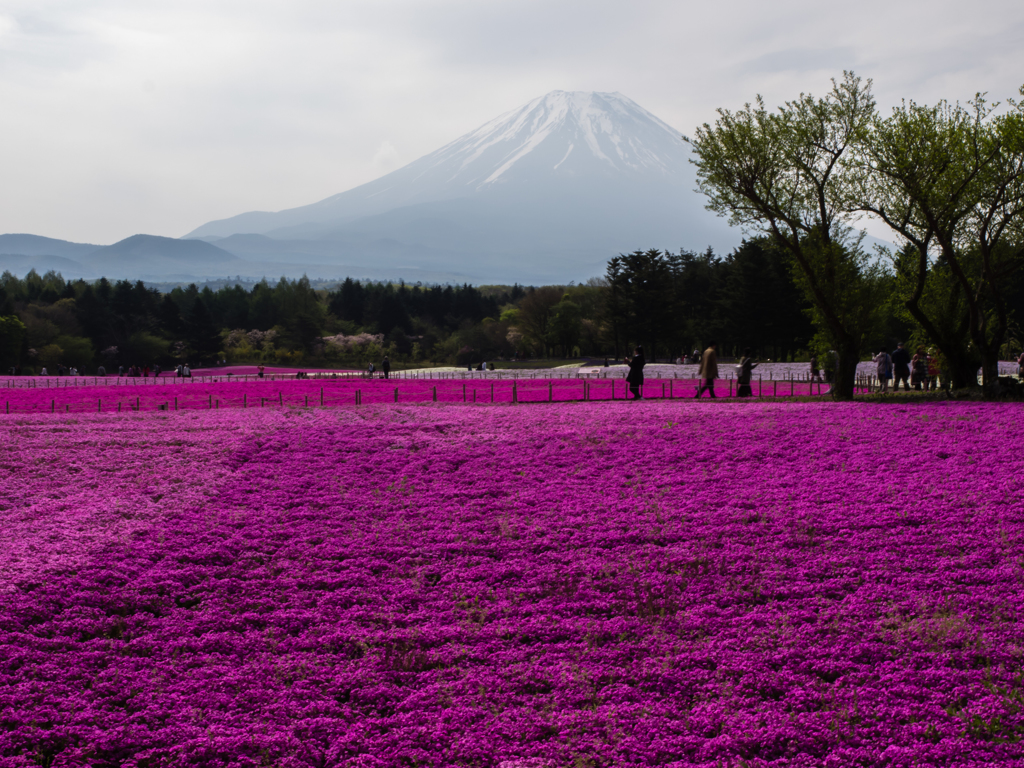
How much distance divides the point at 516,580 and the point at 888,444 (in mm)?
9609

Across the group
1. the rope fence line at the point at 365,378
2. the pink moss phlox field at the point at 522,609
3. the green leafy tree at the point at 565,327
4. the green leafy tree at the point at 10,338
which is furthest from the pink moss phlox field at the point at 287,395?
the green leafy tree at the point at 10,338

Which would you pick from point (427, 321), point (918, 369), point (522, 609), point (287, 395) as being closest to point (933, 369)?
point (918, 369)

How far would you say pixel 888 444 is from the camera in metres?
14.8

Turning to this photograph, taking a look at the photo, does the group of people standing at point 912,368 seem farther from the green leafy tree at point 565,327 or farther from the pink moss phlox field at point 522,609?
the green leafy tree at point 565,327

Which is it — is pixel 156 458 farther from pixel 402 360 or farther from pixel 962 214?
pixel 402 360

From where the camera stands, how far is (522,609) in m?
8.08

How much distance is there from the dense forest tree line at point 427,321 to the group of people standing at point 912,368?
33.0 metres

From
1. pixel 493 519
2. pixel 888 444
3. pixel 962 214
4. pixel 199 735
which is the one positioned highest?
pixel 962 214

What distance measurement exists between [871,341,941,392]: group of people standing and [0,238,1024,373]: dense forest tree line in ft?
108

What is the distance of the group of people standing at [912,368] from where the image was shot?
29045 mm

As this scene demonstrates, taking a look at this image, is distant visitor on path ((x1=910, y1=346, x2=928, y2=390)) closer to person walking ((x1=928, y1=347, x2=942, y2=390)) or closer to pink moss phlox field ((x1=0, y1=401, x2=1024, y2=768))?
person walking ((x1=928, y1=347, x2=942, y2=390))

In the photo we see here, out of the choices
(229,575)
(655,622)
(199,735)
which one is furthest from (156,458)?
(655,622)

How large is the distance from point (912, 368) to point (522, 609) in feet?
92.3

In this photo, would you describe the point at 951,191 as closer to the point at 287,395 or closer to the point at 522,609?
the point at 522,609
